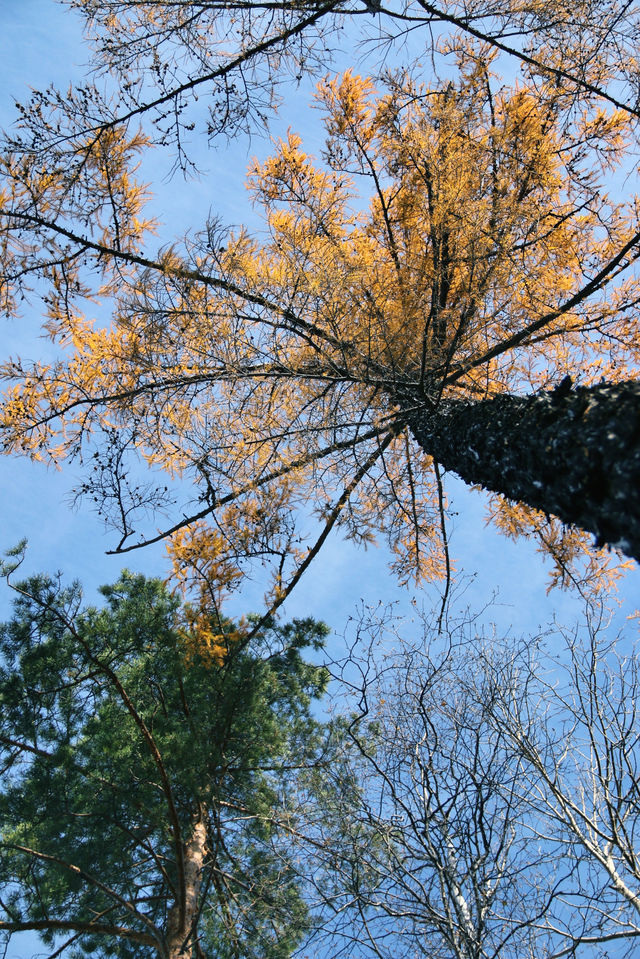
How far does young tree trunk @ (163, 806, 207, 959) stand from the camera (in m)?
3.70

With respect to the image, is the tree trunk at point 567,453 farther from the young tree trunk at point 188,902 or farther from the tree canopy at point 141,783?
the young tree trunk at point 188,902

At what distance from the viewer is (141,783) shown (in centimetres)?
432

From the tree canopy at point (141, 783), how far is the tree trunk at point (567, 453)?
2458 mm

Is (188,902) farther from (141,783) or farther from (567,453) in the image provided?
(567,453)

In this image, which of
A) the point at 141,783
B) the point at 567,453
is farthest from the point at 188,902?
the point at 567,453

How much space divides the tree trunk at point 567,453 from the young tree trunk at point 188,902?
10.1 ft

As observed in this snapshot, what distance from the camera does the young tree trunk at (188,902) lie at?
3.70 m

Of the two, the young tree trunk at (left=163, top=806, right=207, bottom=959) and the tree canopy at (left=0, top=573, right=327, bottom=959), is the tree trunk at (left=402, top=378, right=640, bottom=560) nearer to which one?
the tree canopy at (left=0, top=573, right=327, bottom=959)

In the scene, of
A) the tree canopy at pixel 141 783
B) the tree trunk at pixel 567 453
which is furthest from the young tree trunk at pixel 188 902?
the tree trunk at pixel 567 453

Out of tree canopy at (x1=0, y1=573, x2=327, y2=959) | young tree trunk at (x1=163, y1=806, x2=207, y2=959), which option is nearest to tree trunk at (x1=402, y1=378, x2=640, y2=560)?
tree canopy at (x1=0, y1=573, x2=327, y2=959)

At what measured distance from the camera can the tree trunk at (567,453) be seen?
186 cm

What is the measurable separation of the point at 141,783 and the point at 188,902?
0.83 m

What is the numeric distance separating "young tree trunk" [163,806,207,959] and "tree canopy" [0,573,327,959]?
13 mm

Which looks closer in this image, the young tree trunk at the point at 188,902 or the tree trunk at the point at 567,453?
the tree trunk at the point at 567,453
